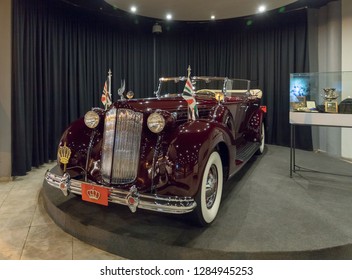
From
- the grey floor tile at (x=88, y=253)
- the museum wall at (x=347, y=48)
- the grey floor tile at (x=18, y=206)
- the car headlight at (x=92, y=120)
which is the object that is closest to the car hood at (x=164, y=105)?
the car headlight at (x=92, y=120)

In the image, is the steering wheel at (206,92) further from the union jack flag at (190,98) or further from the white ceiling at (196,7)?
the white ceiling at (196,7)

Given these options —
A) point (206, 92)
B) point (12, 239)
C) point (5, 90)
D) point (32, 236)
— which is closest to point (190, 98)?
point (206, 92)

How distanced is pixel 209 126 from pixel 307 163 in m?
2.62

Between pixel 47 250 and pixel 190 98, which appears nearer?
pixel 47 250

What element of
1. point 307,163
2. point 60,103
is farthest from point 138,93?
point 307,163

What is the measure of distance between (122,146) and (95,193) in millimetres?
430

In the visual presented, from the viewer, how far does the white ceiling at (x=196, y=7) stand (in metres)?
4.84

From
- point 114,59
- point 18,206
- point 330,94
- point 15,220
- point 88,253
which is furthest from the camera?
point 114,59

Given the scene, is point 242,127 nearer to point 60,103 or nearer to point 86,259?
point 86,259

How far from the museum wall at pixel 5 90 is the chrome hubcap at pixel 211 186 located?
116 inches

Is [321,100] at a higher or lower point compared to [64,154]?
higher

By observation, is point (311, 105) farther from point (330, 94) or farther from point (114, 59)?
point (114, 59)

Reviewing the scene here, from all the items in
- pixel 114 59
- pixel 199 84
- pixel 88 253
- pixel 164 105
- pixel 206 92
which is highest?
pixel 114 59

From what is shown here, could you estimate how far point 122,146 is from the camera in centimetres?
223
